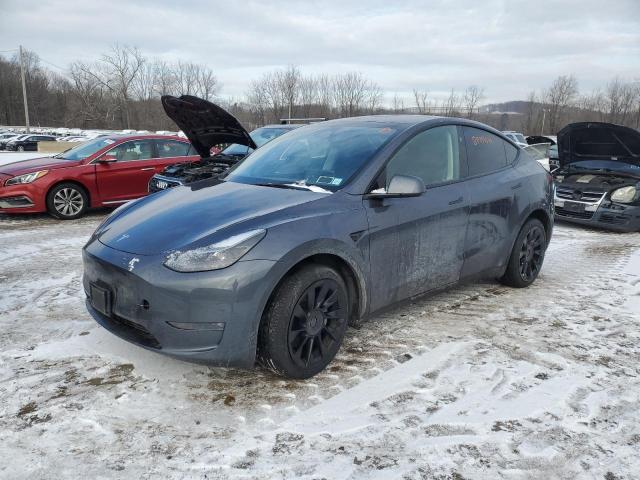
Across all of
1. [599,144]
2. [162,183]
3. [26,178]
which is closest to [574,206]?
[599,144]

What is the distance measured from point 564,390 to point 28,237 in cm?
672

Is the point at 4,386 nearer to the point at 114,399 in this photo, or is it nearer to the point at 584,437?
the point at 114,399

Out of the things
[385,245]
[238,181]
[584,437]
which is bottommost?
[584,437]

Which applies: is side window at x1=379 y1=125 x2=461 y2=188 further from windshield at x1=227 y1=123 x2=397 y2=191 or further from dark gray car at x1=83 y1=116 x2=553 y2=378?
windshield at x1=227 y1=123 x2=397 y2=191

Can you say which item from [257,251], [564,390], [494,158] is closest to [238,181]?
[257,251]

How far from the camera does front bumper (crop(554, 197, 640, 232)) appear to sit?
8.01m

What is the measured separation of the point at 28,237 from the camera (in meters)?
6.71

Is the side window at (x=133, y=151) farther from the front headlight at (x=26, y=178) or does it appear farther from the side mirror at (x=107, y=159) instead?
the front headlight at (x=26, y=178)

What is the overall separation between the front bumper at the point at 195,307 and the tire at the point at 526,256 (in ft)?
9.70

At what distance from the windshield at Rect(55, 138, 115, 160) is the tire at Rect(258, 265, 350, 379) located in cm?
724

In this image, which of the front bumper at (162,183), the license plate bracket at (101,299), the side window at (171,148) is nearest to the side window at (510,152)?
the license plate bracket at (101,299)

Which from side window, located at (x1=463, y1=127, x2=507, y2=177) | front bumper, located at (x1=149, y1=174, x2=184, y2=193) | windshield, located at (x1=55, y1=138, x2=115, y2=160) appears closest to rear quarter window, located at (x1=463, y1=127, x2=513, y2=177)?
side window, located at (x1=463, y1=127, x2=507, y2=177)

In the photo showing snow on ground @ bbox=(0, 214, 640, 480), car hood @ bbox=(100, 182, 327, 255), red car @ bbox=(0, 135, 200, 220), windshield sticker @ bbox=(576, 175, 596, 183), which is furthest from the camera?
windshield sticker @ bbox=(576, 175, 596, 183)

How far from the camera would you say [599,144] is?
8609mm
